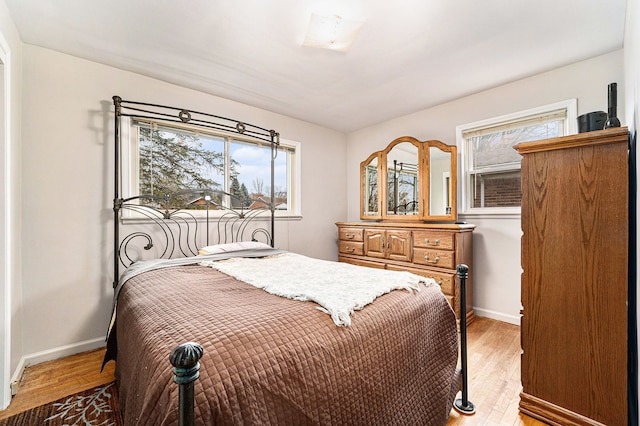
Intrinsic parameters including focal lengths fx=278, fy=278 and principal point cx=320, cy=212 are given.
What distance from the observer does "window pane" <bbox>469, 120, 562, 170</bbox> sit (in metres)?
2.74

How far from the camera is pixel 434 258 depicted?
2.93 m

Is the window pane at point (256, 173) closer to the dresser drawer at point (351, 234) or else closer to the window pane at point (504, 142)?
the dresser drawer at point (351, 234)

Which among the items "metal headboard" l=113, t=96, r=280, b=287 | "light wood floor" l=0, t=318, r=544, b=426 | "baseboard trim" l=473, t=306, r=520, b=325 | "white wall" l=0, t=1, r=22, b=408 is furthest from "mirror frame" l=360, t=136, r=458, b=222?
"white wall" l=0, t=1, r=22, b=408

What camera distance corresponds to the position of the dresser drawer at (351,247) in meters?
3.68

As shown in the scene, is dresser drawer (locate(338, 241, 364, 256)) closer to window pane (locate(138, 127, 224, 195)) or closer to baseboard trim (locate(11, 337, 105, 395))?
window pane (locate(138, 127, 224, 195))

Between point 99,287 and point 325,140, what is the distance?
128 inches

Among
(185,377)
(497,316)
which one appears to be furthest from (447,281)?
(185,377)

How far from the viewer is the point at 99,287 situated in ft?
7.97

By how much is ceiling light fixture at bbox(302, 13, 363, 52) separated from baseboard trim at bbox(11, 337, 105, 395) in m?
3.05

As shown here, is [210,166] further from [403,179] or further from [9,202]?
[403,179]

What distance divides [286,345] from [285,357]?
42mm

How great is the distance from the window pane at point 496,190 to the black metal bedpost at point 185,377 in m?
3.26

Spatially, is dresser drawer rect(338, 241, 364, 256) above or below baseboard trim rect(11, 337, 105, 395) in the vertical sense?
above

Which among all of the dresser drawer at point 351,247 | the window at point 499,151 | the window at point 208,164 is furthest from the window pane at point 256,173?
the window at point 499,151
